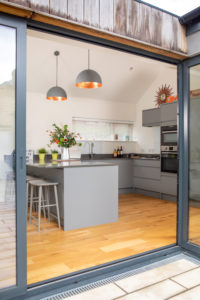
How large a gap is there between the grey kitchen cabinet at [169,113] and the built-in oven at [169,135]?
12 centimetres

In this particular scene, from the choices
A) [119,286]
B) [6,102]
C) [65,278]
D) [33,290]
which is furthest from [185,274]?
[6,102]

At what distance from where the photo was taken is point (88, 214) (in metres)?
3.81

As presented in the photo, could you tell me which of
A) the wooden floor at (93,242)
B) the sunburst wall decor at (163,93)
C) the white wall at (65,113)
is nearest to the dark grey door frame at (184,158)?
the wooden floor at (93,242)

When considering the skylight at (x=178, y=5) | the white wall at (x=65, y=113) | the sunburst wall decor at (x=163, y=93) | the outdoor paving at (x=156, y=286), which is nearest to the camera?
the outdoor paving at (x=156, y=286)

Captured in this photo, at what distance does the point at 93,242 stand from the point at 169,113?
11.5ft

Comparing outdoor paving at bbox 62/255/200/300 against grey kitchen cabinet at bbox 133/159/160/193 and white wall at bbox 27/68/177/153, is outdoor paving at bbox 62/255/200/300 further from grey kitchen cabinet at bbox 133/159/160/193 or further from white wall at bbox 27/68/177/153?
white wall at bbox 27/68/177/153

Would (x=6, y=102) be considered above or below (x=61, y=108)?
below

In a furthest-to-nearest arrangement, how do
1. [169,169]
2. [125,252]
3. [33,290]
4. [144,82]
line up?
[144,82] < [169,169] < [125,252] < [33,290]

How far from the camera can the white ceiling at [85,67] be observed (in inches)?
212

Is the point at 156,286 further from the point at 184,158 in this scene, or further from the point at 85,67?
the point at 85,67

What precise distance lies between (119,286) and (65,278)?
451mm

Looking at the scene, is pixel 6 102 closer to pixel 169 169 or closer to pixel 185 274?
pixel 185 274

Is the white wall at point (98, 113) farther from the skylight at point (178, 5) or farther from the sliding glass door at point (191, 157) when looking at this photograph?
the skylight at point (178, 5)

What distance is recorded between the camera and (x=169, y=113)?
5656 millimetres
